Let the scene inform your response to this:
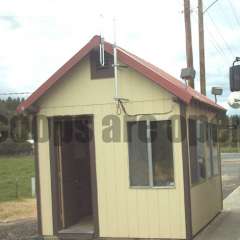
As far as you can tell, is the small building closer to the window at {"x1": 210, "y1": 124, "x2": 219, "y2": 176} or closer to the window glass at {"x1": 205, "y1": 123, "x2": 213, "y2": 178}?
the window glass at {"x1": 205, "y1": 123, "x2": 213, "y2": 178}

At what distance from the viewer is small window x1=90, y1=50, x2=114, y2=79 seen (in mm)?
12375

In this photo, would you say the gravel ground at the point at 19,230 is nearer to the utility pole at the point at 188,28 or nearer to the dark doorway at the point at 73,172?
the dark doorway at the point at 73,172

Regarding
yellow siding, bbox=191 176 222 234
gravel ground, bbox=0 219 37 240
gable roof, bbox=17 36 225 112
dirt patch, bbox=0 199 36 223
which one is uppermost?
gable roof, bbox=17 36 225 112

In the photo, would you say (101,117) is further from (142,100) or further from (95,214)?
(95,214)

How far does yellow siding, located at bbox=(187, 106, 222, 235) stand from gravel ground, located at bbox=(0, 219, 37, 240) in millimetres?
3511

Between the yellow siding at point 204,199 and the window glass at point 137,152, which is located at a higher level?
the window glass at point 137,152

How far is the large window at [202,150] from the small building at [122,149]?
2.5 inches

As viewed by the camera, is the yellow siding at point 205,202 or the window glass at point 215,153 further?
the window glass at point 215,153

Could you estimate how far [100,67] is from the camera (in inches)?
491

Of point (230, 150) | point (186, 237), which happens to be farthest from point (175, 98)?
point (230, 150)

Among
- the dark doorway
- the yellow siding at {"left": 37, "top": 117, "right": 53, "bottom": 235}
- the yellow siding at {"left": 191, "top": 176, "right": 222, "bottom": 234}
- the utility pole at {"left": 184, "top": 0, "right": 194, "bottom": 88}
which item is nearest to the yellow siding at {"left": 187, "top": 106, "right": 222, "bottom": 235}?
the yellow siding at {"left": 191, "top": 176, "right": 222, "bottom": 234}

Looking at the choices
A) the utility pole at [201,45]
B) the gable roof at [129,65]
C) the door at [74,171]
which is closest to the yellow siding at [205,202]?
the gable roof at [129,65]

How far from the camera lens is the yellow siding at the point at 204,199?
12600 millimetres

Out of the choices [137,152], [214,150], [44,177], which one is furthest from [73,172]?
[214,150]
